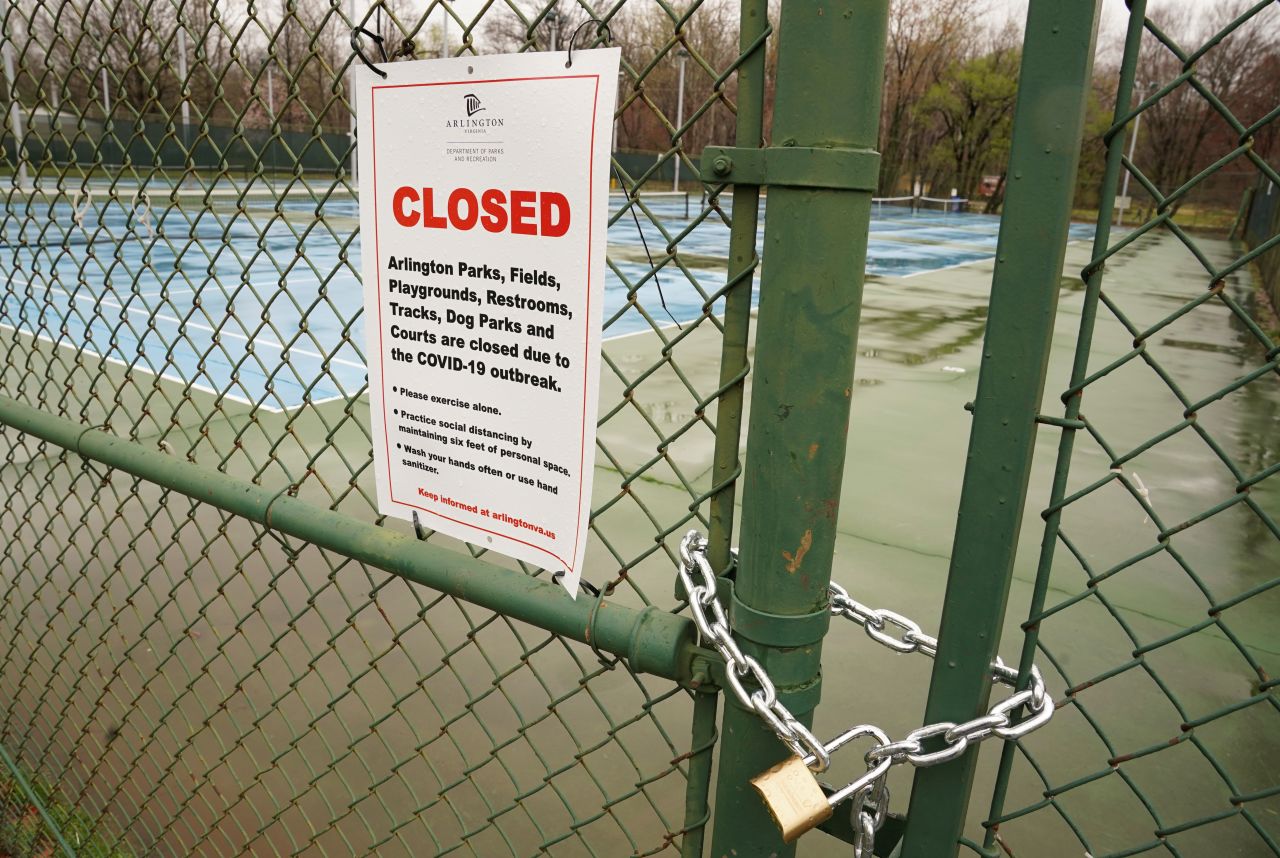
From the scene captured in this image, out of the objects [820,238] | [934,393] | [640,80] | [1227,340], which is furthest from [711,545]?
[1227,340]

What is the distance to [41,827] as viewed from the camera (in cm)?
→ 268

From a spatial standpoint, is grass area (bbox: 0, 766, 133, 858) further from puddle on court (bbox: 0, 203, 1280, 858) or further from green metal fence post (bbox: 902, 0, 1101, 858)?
green metal fence post (bbox: 902, 0, 1101, 858)

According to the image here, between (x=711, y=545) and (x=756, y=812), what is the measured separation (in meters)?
0.36

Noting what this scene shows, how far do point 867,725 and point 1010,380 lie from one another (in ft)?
1.43

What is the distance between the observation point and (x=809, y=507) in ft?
3.51

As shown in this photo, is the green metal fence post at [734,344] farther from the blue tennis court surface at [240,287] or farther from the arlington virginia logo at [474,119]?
the arlington virginia logo at [474,119]

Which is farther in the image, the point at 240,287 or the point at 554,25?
the point at 240,287

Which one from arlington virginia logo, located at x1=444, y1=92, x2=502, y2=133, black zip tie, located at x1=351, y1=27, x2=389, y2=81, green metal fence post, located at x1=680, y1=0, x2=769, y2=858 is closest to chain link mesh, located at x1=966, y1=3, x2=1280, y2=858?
green metal fence post, located at x1=680, y1=0, x2=769, y2=858

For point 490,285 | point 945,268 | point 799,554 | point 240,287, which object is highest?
point 490,285

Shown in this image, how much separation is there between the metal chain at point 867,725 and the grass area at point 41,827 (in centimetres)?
225

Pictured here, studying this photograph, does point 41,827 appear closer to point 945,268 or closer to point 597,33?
point 597,33

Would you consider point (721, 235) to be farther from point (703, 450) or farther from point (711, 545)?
point (711, 545)

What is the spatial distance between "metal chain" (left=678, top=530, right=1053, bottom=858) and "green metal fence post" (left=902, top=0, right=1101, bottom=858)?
0.13ft

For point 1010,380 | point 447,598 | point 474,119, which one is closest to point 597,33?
point 474,119
